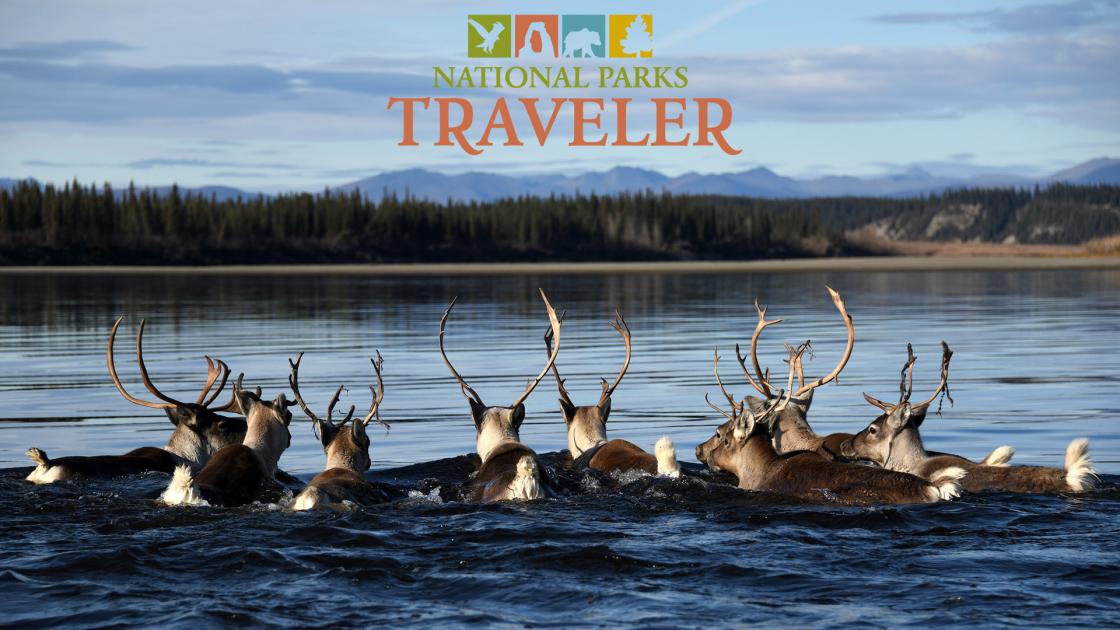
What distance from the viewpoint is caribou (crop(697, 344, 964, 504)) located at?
471 inches

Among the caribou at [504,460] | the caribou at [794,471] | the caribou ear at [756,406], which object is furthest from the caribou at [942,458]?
the caribou at [504,460]

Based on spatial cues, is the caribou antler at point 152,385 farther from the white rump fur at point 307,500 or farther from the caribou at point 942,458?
the caribou at point 942,458

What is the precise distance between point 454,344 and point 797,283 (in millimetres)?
43405

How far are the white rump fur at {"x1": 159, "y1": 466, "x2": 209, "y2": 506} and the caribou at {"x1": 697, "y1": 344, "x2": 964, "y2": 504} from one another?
477 centimetres

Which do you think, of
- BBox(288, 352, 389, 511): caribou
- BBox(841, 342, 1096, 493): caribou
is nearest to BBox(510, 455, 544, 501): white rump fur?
BBox(288, 352, 389, 511): caribou

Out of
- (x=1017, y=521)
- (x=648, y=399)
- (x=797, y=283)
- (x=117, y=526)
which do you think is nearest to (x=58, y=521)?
(x=117, y=526)

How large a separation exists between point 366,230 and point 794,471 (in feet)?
459

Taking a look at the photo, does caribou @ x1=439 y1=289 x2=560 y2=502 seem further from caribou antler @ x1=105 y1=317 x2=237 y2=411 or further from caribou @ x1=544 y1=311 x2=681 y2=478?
caribou antler @ x1=105 y1=317 x2=237 y2=411

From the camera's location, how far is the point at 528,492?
12305mm

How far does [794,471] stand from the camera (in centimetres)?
1280

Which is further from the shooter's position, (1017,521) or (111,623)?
(1017,521)

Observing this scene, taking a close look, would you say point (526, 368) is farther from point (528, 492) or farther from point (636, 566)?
point (636, 566)

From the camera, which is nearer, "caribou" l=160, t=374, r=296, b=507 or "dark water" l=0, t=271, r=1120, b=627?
"dark water" l=0, t=271, r=1120, b=627

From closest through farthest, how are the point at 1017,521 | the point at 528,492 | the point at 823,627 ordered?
the point at 823,627 → the point at 1017,521 → the point at 528,492
